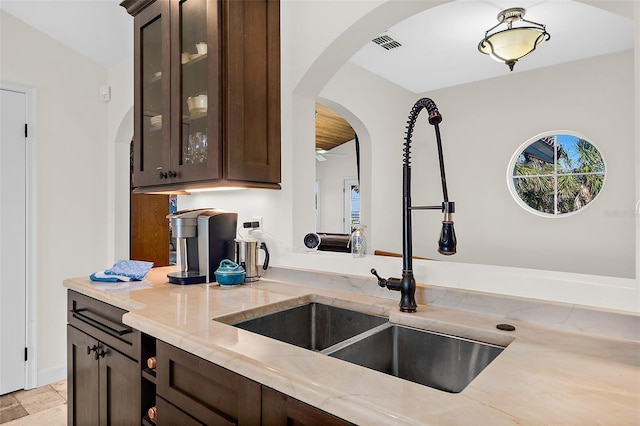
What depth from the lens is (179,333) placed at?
108 centimetres

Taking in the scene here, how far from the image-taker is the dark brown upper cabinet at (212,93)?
167 cm

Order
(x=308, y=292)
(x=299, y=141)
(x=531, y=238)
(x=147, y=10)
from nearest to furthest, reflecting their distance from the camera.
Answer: (x=308, y=292)
(x=299, y=141)
(x=147, y=10)
(x=531, y=238)

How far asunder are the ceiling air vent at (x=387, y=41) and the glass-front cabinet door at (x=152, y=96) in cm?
211

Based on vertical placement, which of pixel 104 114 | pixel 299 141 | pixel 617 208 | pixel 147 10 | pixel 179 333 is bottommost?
pixel 179 333

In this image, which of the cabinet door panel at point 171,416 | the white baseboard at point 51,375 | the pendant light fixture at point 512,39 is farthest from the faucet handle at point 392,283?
the white baseboard at point 51,375

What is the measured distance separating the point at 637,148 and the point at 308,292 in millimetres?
1170

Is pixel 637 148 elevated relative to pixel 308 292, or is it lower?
elevated

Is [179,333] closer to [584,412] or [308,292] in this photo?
[308,292]

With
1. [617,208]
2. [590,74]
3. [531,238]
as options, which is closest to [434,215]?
[531,238]

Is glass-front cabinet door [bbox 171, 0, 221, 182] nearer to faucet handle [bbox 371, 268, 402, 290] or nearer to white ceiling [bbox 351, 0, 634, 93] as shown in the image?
faucet handle [bbox 371, 268, 402, 290]

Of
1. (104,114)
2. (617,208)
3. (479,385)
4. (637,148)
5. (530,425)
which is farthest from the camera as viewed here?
(617,208)

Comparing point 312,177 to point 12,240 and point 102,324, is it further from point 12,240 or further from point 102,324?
point 12,240

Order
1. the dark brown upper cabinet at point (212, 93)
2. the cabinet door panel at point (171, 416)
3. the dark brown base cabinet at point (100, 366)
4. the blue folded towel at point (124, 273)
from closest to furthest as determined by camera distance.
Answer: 1. the cabinet door panel at point (171, 416)
2. the dark brown base cabinet at point (100, 366)
3. the dark brown upper cabinet at point (212, 93)
4. the blue folded towel at point (124, 273)

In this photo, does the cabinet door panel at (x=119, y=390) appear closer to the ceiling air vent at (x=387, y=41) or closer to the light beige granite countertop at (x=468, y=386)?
the light beige granite countertop at (x=468, y=386)
